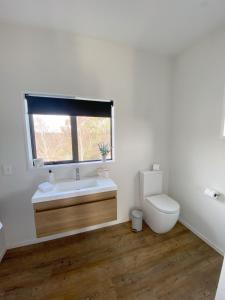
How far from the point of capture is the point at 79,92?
1994mm

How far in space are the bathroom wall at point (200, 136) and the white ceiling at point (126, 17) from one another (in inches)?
12.2

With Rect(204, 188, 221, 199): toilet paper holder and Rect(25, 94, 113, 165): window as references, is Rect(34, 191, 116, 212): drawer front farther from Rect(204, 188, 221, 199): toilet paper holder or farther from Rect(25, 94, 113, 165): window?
Rect(204, 188, 221, 199): toilet paper holder

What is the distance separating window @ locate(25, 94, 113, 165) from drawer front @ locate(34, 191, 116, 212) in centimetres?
63

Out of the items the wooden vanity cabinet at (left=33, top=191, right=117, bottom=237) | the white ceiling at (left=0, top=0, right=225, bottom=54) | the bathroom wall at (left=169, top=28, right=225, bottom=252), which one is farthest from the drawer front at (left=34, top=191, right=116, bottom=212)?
the white ceiling at (left=0, top=0, right=225, bottom=54)

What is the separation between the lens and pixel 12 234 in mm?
1918

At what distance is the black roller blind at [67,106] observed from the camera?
1.87 m

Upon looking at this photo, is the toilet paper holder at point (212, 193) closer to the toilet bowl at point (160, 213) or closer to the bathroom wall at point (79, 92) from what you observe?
the toilet bowl at point (160, 213)

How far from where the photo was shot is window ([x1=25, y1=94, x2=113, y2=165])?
1.95 meters

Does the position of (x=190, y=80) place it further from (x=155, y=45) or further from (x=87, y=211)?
(x=87, y=211)

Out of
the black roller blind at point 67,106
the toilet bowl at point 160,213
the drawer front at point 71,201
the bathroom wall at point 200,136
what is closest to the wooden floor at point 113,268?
the toilet bowl at point 160,213

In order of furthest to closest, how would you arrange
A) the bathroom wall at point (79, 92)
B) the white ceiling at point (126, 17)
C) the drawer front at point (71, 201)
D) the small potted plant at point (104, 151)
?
the small potted plant at point (104, 151) → the bathroom wall at point (79, 92) → the drawer front at point (71, 201) → the white ceiling at point (126, 17)

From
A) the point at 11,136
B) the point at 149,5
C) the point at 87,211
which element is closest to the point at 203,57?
the point at 149,5

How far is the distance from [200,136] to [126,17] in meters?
1.65

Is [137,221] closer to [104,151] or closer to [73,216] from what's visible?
[73,216]
